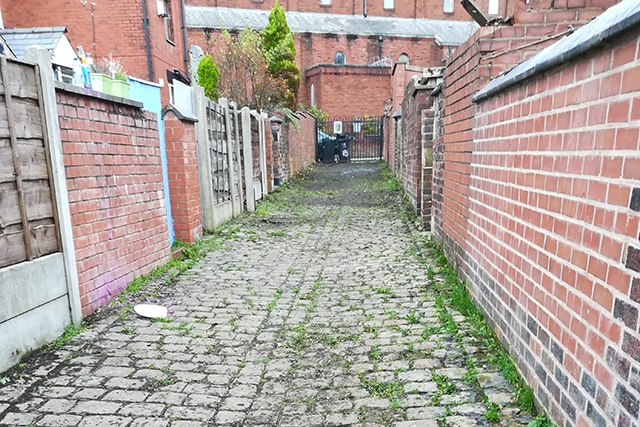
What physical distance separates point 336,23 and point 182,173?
32402mm

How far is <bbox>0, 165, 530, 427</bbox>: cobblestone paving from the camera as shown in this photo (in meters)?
2.21

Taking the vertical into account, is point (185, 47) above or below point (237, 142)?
above

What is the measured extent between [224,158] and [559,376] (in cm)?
642

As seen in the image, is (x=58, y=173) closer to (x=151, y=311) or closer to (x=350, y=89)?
(x=151, y=311)

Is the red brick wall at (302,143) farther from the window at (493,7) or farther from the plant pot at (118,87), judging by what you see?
the window at (493,7)

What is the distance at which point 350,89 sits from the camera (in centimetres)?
2992

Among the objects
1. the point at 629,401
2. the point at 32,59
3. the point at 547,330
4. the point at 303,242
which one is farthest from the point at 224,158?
the point at 629,401

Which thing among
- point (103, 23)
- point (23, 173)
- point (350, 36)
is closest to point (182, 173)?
point (23, 173)

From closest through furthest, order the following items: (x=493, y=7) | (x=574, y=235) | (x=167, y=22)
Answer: (x=574, y=235) → (x=493, y=7) → (x=167, y=22)

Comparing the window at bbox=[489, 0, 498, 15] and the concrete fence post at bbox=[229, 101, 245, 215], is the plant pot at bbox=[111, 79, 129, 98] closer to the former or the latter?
the concrete fence post at bbox=[229, 101, 245, 215]

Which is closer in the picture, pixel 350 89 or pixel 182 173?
pixel 182 173

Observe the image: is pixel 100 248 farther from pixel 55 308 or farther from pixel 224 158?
pixel 224 158

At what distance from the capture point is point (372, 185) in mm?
12883

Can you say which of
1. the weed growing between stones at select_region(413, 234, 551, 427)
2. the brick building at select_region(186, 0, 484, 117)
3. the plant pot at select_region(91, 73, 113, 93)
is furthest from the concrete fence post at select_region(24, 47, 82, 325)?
the brick building at select_region(186, 0, 484, 117)
